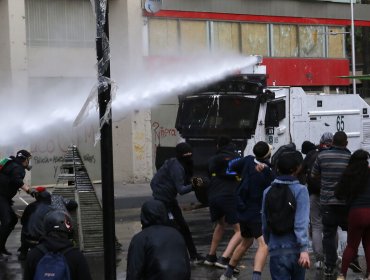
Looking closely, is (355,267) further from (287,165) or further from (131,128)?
(131,128)

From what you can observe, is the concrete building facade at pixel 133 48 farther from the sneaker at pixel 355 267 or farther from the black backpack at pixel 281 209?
the black backpack at pixel 281 209

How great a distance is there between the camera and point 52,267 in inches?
198

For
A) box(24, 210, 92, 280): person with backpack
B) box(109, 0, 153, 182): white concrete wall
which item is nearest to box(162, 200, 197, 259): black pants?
box(24, 210, 92, 280): person with backpack

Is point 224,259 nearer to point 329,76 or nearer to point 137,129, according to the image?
point 137,129

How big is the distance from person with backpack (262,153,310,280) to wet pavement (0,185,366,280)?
258 cm

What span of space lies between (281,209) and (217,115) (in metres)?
10.3

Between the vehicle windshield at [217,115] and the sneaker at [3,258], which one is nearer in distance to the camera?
the sneaker at [3,258]

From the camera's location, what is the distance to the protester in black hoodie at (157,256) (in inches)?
214

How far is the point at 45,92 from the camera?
20.6 metres

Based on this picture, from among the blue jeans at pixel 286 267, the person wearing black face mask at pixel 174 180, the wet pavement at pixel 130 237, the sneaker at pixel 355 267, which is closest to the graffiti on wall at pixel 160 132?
the wet pavement at pixel 130 237

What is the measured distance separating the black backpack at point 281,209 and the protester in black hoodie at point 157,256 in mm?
1671

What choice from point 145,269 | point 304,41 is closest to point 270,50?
point 304,41

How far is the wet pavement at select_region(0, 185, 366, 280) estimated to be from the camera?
9.99 meters

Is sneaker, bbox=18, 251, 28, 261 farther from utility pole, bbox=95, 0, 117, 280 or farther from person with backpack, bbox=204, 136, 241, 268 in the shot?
utility pole, bbox=95, 0, 117, 280
